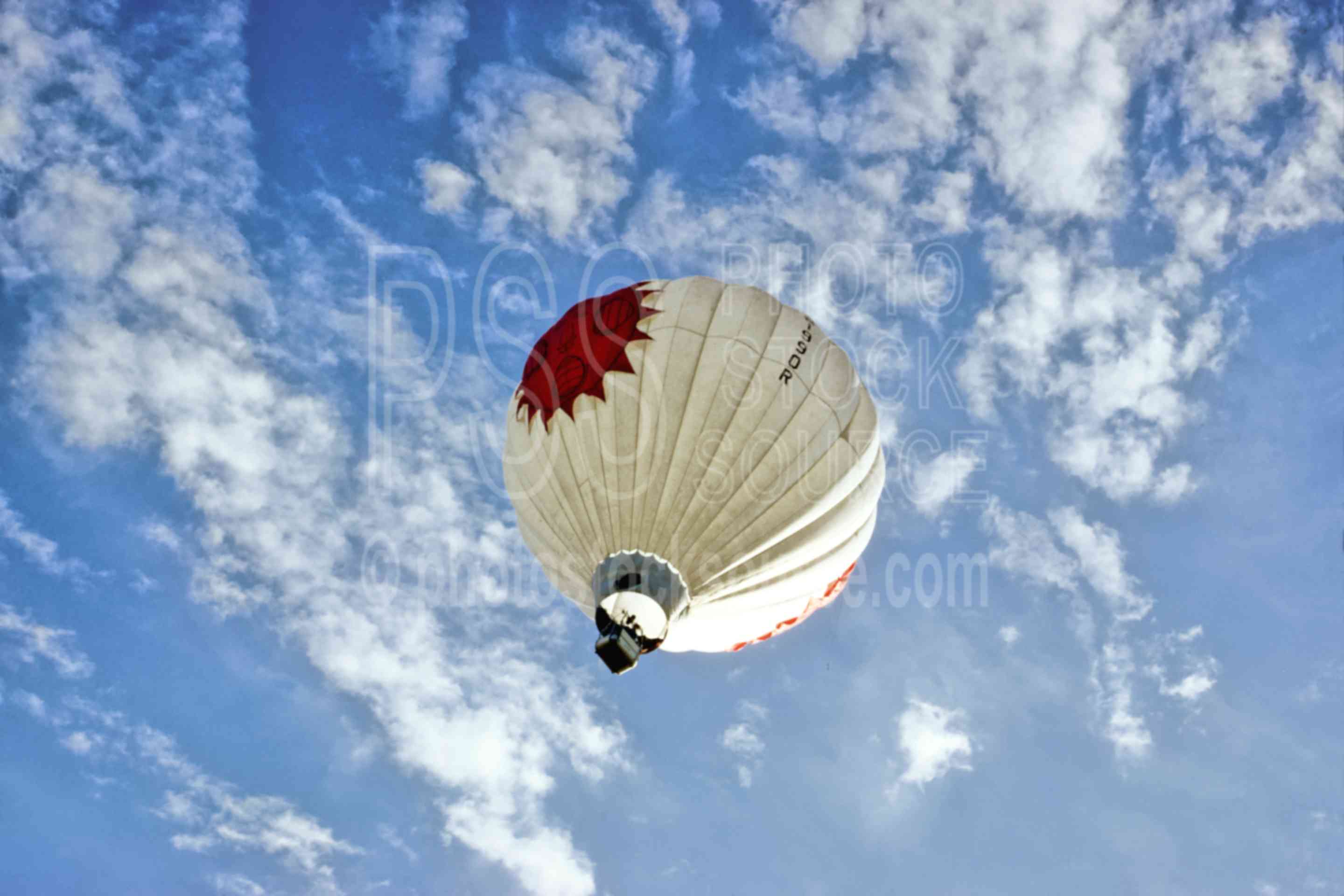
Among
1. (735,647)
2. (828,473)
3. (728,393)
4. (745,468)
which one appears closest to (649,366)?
(728,393)

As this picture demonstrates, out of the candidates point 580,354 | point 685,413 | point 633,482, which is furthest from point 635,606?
point 580,354

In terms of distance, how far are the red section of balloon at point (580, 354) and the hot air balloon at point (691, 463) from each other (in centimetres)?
3

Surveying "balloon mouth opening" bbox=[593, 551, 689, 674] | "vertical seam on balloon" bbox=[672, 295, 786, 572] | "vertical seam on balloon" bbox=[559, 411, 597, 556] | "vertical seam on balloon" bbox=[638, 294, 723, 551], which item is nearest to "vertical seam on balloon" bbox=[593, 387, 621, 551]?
"vertical seam on balloon" bbox=[559, 411, 597, 556]

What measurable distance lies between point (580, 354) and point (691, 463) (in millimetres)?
2545

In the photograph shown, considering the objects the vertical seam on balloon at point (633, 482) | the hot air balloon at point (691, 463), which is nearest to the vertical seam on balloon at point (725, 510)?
the hot air balloon at point (691, 463)

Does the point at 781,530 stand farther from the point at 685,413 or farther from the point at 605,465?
the point at 605,465

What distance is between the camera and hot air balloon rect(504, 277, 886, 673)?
38.6ft

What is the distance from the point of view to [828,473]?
12312 millimetres

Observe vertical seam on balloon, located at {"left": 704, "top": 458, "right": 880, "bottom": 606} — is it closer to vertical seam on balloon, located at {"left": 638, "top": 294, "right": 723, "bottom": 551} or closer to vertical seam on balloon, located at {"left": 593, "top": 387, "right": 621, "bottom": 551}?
vertical seam on balloon, located at {"left": 638, "top": 294, "right": 723, "bottom": 551}

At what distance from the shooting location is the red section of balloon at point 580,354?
12.6m

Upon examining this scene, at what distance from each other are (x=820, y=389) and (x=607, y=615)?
4.40 meters

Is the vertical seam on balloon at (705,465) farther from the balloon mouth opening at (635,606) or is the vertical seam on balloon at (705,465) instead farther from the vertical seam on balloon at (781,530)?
the vertical seam on balloon at (781,530)

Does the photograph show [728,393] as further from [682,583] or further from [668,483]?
[682,583]

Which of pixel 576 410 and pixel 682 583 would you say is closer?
pixel 682 583
